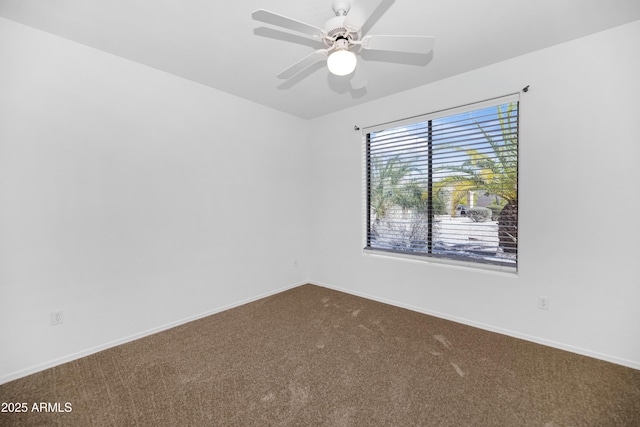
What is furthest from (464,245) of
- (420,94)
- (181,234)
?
(181,234)

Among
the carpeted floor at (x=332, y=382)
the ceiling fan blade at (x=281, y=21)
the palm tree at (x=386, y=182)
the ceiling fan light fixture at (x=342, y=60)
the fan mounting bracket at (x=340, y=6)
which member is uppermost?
the fan mounting bracket at (x=340, y=6)

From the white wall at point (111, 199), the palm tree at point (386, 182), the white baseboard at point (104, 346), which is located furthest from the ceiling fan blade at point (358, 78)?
the white baseboard at point (104, 346)

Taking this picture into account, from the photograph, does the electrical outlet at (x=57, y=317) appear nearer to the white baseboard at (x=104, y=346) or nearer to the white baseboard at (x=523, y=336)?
the white baseboard at (x=104, y=346)

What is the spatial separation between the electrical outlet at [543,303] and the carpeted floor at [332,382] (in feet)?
1.14

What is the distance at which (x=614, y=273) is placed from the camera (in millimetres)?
2125

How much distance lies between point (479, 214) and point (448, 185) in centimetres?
45

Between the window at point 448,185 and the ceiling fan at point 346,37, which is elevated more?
the ceiling fan at point 346,37

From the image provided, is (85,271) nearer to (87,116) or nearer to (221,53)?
(87,116)

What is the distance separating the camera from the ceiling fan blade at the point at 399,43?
1648 mm

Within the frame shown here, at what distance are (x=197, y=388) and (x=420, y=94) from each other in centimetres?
352

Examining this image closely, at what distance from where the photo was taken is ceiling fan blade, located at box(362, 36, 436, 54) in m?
1.65

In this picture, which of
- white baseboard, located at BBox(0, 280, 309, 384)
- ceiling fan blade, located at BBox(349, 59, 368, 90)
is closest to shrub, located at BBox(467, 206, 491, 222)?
ceiling fan blade, located at BBox(349, 59, 368, 90)

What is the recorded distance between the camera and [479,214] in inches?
112

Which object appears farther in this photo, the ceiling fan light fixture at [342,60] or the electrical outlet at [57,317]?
the electrical outlet at [57,317]
